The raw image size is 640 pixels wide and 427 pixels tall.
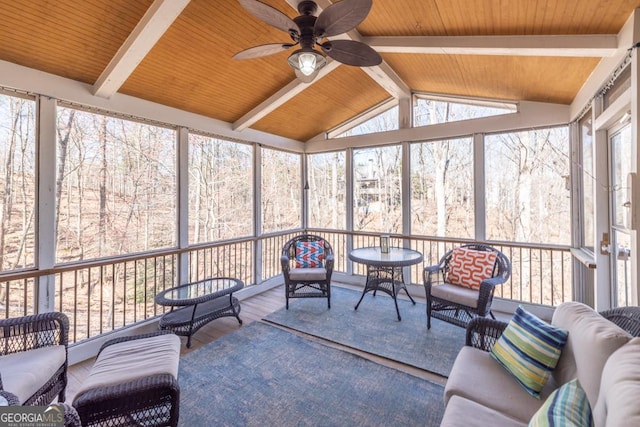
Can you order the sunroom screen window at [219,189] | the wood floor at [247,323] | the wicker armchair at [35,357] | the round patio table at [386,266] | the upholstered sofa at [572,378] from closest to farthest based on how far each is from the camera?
the upholstered sofa at [572,378], the wicker armchair at [35,357], the wood floor at [247,323], the round patio table at [386,266], the sunroom screen window at [219,189]

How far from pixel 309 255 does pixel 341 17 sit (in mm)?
3226

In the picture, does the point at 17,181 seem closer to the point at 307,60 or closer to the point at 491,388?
the point at 307,60

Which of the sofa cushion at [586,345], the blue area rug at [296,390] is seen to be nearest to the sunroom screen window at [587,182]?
the sofa cushion at [586,345]

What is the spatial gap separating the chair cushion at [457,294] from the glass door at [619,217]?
107 cm

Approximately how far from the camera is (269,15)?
171cm

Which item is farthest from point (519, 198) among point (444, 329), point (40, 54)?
point (40, 54)

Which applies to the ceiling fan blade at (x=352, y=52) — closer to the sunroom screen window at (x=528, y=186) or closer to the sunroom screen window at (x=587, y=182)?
the sunroom screen window at (x=587, y=182)

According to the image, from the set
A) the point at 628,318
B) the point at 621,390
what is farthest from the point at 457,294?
the point at 621,390

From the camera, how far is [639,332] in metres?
1.32

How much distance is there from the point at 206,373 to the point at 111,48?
118 inches

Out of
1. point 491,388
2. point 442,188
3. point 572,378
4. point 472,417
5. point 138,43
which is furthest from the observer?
point 442,188

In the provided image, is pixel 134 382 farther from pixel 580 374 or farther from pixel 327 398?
pixel 580 374

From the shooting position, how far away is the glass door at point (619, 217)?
218 centimetres

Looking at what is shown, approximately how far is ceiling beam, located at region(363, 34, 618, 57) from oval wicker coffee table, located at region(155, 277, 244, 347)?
318cm
